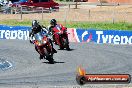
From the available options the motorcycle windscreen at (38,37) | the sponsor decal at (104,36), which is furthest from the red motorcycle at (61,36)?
the sponsor decal at (104,36)

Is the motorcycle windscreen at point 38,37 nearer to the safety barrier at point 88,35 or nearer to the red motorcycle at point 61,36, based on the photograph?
the red motorcycle at point 61,36

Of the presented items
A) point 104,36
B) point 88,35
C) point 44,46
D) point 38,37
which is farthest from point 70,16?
point 44,46

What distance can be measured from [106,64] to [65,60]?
2.11 meters

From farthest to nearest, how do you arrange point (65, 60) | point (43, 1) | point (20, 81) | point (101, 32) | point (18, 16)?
point (43, 1)
point (18, 16)
point (101, 32)
point (65, 60)
point (20, 81)

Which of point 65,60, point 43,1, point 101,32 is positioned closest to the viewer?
point 65,60

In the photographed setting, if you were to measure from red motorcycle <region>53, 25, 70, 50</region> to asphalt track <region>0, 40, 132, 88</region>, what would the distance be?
17.7 inches

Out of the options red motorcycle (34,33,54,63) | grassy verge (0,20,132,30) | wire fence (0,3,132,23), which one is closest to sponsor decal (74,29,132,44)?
grassy verge (0,20,132,30)

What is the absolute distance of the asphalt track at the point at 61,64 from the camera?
17.3 meters

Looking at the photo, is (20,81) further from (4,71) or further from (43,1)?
(43,1)

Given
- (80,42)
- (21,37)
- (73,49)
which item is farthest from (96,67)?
(21,37)

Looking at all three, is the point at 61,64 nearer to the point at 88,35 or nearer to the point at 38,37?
the point at 38,37

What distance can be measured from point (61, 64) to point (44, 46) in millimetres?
1046

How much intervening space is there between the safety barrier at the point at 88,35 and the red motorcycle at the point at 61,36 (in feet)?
15.8

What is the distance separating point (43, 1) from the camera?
2072 inches
